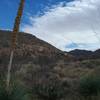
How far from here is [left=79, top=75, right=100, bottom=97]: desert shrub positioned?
17.7 m

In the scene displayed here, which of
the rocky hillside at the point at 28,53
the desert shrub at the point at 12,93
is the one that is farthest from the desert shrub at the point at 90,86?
the rocky hillside at the point at 28,53

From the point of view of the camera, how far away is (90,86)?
18016 mm

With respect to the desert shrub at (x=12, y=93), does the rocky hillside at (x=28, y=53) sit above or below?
above

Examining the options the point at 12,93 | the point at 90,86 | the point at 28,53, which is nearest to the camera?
the point at 12,93

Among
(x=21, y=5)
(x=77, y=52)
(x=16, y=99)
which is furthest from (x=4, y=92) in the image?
(x=77, y=52)

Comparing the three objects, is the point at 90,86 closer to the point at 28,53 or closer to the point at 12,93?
the point at 12,93

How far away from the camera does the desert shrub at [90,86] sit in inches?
698

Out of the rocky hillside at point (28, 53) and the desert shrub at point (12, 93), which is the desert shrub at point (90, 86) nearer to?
the desert shrub at point (12, 93)

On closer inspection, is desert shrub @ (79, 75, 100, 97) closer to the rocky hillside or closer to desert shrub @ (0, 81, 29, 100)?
desert shrub @ (0, 81, 29, 100)

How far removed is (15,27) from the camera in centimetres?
1230

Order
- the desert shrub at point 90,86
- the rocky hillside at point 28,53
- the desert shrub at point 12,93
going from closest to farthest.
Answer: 1. the desert shrub at point 12,93
2. the desert shrub at point 90,86
3. the rocky hillside at point 28,53

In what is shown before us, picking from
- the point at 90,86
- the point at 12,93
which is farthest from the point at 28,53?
the point at 12,93

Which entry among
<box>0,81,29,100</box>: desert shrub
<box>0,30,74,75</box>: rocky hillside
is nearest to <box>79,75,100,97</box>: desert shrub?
<box>0,81,29,100</box>: desert shrub

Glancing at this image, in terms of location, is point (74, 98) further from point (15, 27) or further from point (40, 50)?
point (40, 50)
